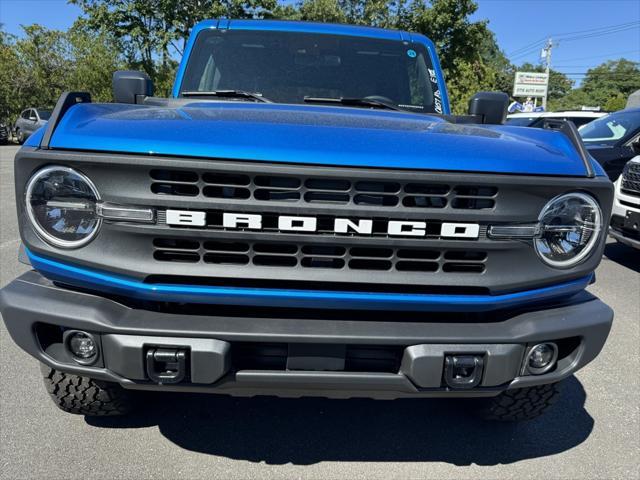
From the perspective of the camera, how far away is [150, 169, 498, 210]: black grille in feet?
6.00

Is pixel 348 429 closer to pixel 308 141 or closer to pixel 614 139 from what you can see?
pixel 308 141

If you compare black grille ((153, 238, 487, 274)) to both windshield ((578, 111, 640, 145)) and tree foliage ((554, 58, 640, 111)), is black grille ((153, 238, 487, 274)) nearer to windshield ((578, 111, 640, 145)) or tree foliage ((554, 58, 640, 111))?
windshield ((578, 111, 640, 145))

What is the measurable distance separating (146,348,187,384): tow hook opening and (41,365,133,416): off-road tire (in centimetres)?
62

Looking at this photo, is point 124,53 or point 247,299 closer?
point 247,299

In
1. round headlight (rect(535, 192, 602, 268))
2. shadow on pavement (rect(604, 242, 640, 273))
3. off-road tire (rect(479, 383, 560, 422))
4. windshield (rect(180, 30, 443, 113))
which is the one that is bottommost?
shadow on pavement (rect(604, 242, 640, 273))

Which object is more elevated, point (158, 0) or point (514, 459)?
point (158, 0)

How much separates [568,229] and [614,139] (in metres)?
6.61

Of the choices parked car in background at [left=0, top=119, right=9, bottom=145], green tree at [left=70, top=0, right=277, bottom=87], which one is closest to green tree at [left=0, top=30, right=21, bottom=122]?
parked car in background at [left=0, top=119, right=9, bottom=145]

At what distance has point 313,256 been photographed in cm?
191

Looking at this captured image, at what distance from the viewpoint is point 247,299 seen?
74.4 inches

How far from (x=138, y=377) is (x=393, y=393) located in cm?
94

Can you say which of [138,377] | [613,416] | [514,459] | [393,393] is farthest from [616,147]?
[138,377]

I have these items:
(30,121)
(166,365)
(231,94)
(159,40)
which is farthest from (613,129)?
(30,121)

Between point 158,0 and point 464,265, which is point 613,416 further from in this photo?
point 158,0
